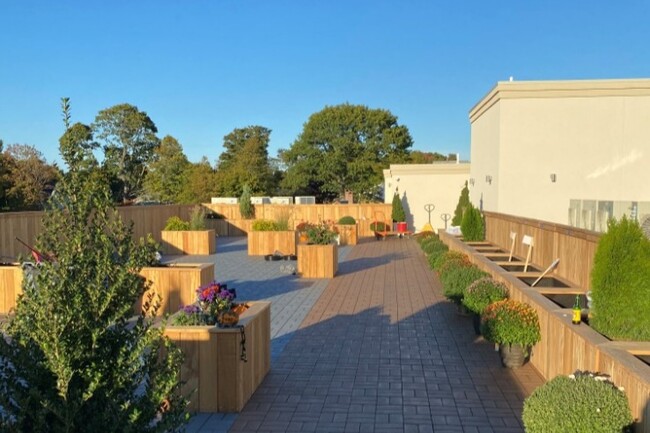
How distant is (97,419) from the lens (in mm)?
2611

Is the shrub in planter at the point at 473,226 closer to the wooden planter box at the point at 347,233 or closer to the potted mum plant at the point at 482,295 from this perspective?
the potted mum plant at the point at 482,295

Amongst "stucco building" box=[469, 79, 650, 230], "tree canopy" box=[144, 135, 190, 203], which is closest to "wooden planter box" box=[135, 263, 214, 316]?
"stucco building" box=[469, 79, 650, 230]

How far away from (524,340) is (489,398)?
1.06 meters

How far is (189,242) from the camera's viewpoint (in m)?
20.8

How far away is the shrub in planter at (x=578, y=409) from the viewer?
11.8 feet

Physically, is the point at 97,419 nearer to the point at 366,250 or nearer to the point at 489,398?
the point at 489,398

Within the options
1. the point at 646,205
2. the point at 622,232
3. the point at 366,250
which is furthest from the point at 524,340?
the point at 366,250

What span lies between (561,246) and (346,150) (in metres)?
40.8

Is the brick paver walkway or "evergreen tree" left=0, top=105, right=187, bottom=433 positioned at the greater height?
"evergreen tree" left=0, top=105, right=187, bottom=433

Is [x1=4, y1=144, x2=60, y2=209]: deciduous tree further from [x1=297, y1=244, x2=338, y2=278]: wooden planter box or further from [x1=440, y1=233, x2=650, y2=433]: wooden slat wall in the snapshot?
[x1=440, y1=233, x2=650, y2=433]: wooden slat wall

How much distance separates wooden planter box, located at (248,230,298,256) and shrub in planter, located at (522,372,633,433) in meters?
15.2

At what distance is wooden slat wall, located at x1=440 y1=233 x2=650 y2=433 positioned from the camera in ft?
12.5

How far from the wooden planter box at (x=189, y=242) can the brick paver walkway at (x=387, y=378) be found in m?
10.9

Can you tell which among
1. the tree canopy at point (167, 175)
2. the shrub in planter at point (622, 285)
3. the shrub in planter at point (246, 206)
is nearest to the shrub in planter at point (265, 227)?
the shrub in planter at point (246, 206)
